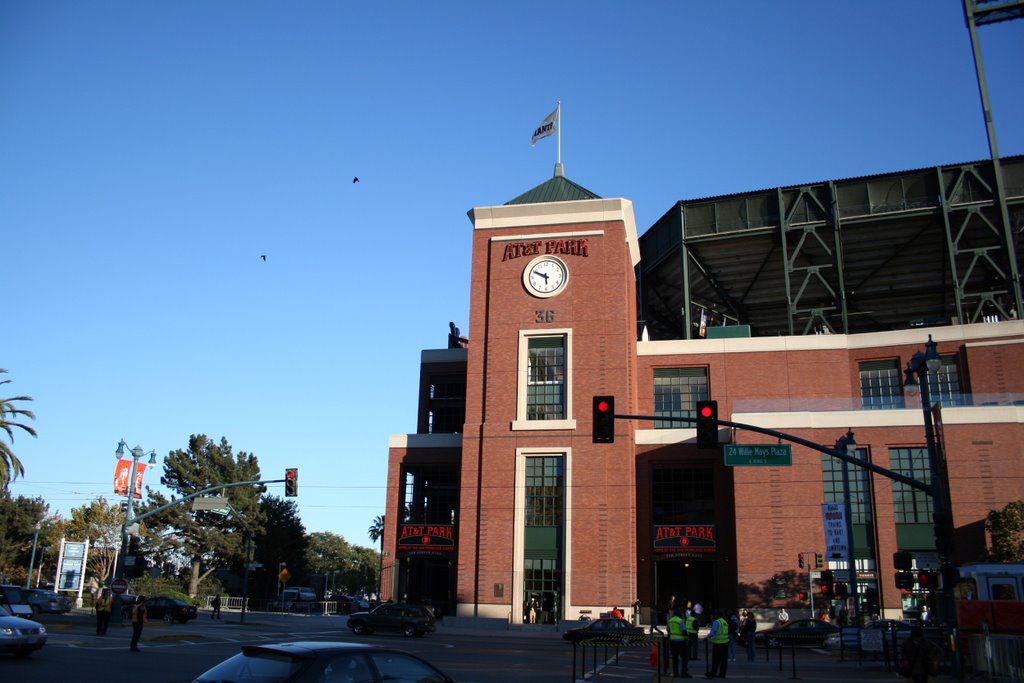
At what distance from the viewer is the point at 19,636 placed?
784 inches

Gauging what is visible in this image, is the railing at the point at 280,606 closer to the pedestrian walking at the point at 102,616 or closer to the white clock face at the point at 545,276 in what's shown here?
the white clock face at the point at 545,276

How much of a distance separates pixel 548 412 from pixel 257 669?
40118 mm

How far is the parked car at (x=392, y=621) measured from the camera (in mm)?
38469

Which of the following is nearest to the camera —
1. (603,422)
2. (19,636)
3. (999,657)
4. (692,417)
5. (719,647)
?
(999,657)

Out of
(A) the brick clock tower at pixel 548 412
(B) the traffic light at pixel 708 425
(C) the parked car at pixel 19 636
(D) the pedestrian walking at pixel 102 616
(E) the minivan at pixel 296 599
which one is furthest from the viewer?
(E) the minivan at pixel 296 599

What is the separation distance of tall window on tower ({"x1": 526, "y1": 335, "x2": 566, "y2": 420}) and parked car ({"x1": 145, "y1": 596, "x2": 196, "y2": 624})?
2059cm

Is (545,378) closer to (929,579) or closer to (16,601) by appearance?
(16,601)

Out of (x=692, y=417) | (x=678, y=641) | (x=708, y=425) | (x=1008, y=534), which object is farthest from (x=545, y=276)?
(x=678, y=641)

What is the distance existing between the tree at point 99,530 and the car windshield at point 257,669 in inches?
3184

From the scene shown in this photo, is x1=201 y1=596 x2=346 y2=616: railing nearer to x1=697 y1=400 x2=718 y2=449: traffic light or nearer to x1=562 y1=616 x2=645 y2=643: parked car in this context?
x1=562 y1=616 x2=645 y2=643: parked car

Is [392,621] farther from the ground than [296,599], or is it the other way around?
[392,621]

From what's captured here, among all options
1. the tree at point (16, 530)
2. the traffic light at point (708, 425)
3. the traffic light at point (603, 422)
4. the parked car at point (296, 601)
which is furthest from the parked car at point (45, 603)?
the traffic light at point (708, 425)

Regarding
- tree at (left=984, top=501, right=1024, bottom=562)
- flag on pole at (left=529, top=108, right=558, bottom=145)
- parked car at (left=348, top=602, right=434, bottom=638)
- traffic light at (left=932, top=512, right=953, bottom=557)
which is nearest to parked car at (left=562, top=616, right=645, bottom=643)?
parked car at (left=348, top=602, right=434, bottom=638)

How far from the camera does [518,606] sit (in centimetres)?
4500
